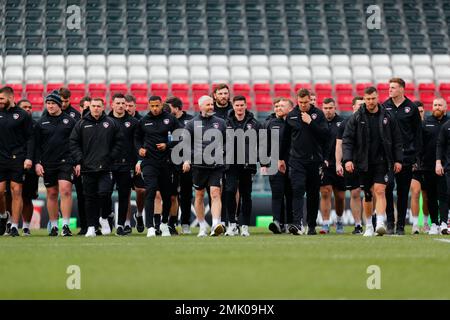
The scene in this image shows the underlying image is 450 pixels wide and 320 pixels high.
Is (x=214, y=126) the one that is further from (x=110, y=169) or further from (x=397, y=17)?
(x=397, y=17)

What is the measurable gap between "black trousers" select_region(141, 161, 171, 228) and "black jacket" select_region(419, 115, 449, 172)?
436cm

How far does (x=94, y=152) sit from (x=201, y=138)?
1591mm

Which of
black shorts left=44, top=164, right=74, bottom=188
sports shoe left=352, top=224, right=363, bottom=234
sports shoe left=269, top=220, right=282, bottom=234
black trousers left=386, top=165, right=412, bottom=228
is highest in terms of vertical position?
black shorts left=44, top=164, right=74, bottom=188

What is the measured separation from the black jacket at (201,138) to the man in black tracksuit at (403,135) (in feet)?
7.94

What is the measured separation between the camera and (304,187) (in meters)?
14.5

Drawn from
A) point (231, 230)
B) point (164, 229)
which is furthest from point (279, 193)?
point (164, 229)

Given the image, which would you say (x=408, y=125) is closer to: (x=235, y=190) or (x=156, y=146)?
(x=235, y=190)

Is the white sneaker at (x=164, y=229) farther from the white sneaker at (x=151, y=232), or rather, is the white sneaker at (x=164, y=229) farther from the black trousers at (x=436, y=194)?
the black trousers at (x=436, y=194)

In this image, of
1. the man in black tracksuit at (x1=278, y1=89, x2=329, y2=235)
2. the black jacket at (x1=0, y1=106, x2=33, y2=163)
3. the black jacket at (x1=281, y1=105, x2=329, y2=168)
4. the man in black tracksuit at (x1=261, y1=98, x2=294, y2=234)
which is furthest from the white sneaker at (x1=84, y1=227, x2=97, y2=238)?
the black jacket at (x1=281, y1=105, x2=329, y2=168)

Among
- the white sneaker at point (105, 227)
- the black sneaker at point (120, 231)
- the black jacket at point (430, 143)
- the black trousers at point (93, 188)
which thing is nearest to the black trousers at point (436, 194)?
the black jacket at point (430, 143)

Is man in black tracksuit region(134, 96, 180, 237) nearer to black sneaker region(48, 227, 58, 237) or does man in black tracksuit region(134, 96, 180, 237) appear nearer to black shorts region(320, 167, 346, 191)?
black sneaker region(48, 227, 58, 237)

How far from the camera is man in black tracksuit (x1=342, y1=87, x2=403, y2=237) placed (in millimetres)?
13328

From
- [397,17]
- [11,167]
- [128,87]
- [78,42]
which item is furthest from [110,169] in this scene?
[397,17]

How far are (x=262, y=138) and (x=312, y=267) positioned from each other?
6.92 meters
